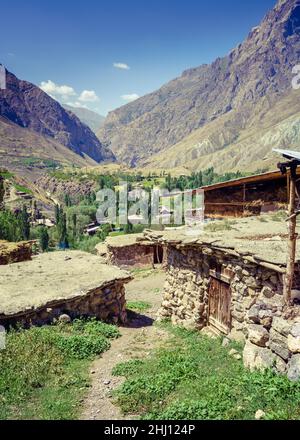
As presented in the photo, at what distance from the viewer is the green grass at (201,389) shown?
6.65 metres

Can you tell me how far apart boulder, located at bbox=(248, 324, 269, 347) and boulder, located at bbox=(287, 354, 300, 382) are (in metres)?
1.21

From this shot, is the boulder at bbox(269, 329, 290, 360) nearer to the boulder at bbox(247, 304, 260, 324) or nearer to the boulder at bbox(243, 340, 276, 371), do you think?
the boulder at bbox(243, 340, 276, 371)

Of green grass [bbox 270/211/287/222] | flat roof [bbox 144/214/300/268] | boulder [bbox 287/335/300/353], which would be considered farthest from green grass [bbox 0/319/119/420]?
green grass [bbox 270/211/287/222]

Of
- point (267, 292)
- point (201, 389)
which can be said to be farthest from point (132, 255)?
point (201, 389)

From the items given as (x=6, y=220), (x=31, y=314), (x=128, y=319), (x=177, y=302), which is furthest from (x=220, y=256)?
(x=6, y=220)

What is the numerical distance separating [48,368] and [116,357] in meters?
2.05

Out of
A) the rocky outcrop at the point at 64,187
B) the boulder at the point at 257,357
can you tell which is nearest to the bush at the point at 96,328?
the boulder at the point at 257,357

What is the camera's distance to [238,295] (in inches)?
436

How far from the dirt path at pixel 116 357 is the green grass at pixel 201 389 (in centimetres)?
25

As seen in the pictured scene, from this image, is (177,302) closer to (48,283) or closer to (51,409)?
(48,283)

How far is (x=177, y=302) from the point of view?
48.0 feet

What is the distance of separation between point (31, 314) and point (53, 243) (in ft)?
206

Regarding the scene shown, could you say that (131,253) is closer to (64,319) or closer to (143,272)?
(143,272)

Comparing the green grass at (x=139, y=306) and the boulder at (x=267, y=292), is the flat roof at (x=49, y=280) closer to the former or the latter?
the green grass at (x=139, y=306)
